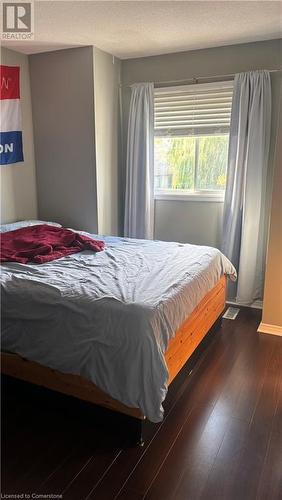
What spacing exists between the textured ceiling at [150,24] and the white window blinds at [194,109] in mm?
380

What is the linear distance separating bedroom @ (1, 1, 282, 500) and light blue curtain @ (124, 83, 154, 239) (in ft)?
0.05

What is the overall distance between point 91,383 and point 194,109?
2886 millimetres

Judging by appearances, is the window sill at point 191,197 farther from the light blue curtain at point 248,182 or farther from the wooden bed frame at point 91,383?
the wooden bed frame at point 91,383

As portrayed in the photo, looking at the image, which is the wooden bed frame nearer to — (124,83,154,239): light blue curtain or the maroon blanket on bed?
the maroon blanket on bed

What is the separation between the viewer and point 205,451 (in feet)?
6.03

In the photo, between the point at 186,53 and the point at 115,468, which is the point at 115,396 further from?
the point at 186,53

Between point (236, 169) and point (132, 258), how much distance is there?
59.2 inches

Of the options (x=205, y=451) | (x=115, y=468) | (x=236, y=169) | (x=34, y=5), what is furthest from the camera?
(x=236, y=169)

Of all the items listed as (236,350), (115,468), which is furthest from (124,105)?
(115,468)

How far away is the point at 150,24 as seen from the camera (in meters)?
2.92

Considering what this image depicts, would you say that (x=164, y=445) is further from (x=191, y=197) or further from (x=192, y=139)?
(x=192, y=139)

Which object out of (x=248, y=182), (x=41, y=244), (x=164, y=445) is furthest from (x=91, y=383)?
(x=248, y=182)

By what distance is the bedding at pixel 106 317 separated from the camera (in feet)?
5.74

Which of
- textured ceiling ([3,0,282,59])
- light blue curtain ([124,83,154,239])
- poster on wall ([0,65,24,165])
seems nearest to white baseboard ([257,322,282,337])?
light blue curtain ([124,83,154,239])
